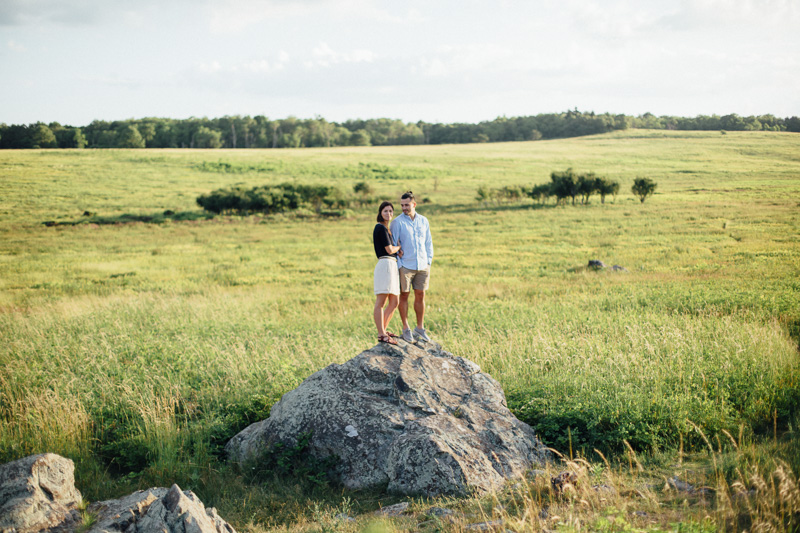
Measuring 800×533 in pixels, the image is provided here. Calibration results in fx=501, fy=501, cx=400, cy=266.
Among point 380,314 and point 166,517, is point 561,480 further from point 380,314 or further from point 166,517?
point 166,517

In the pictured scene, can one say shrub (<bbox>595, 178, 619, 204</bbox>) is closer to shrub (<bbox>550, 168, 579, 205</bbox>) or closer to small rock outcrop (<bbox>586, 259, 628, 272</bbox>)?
shrub (<bbox>550, 168, 579, 205</bbox>)

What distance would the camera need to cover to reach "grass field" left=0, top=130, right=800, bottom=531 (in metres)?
6.95

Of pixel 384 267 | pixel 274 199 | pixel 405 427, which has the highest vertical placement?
pixel 274 199

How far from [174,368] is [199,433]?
9.69 ft

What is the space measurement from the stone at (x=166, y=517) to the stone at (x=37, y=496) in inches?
16.9

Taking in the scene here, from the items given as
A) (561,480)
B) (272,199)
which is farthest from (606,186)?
(561,480)

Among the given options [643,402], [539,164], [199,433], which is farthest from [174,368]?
[539,164]

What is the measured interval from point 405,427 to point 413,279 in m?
3.00

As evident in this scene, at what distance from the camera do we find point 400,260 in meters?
8.91

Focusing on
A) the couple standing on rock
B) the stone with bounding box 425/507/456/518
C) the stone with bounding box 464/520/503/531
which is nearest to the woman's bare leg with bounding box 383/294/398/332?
the couple standing on rock

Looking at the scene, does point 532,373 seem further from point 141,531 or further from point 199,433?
point 141,531

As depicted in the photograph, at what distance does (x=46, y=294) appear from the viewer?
793 inches

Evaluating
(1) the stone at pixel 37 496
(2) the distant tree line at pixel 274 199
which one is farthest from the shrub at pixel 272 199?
(1) the stone at pixel 37 496

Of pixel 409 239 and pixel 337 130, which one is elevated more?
pixel 337 130
